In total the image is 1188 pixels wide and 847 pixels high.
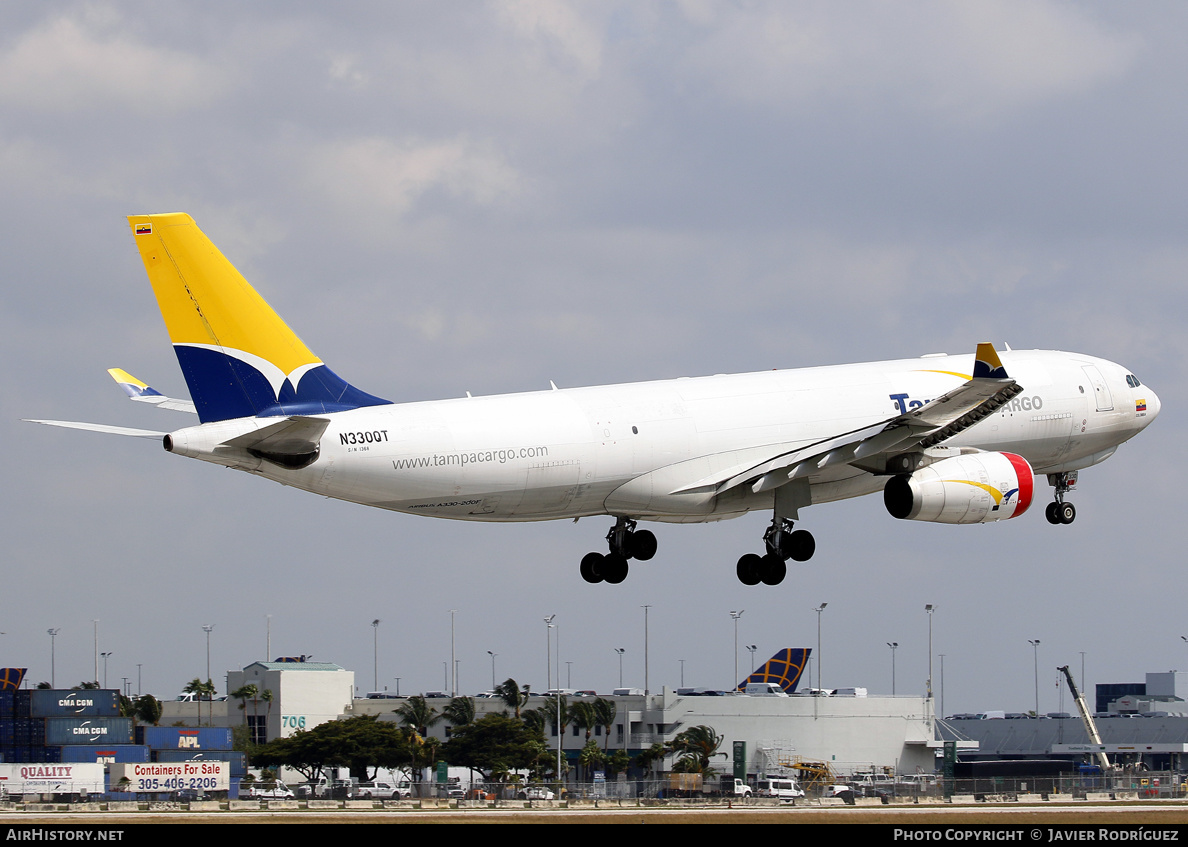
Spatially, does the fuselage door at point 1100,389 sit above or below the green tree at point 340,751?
above

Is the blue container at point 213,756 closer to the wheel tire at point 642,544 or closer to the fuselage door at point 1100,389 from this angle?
the wheel tire at point 642,544

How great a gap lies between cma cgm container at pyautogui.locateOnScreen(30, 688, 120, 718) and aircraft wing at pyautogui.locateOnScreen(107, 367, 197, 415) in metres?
71.0

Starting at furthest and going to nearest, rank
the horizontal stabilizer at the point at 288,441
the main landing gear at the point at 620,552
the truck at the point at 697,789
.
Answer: the truck at the point at 697,789
the main landing gear at the point at 620,552
the horizontal stabilizer at the point at 288,441

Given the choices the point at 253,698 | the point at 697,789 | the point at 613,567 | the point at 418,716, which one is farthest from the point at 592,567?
the point at 253,698

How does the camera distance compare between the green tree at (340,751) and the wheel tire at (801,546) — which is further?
the green tree at (340,751)

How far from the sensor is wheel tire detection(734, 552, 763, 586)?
1808 inches

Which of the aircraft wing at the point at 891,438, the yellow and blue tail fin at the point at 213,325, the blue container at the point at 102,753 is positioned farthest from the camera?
the blue container at the point at 102,753

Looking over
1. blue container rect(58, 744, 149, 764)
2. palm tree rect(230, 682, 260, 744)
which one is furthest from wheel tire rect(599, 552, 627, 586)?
palm tree rect(230, 682, 260, 744)

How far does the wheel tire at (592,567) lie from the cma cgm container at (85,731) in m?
73.7

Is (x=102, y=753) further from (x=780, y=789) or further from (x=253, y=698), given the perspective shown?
(x=780, y=789)

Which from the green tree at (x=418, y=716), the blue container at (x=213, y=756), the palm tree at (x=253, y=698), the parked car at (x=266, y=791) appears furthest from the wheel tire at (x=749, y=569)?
the palm tree at (x=253, y=698)

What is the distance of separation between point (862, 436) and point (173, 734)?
88.2 m

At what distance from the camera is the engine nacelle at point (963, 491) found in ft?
143
